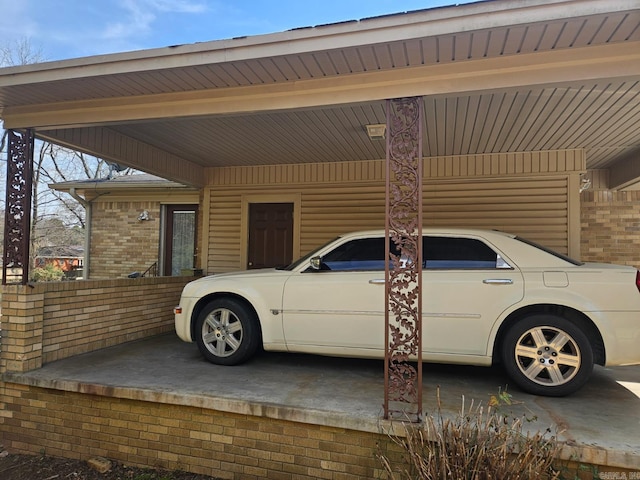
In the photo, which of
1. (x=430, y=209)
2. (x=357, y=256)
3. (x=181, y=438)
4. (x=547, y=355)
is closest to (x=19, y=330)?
(x=181, y=438)

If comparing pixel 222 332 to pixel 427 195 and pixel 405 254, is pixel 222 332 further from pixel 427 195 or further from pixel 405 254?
pixel 427 195

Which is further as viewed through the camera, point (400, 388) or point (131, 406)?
point (131, 406)

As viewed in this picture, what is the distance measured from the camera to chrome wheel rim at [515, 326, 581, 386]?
3.41 meters

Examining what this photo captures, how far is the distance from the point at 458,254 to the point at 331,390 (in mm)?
1745

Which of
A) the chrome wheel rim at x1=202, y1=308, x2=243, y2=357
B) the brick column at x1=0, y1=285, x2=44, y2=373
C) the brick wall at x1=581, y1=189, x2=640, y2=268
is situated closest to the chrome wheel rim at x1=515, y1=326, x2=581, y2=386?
the chrome wheel rim at x1=202, y1=308, x2=243, y2=357

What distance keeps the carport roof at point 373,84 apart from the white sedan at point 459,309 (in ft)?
4.80

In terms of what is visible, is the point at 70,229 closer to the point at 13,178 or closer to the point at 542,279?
the point at 13,178

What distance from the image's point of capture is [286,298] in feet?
13.5

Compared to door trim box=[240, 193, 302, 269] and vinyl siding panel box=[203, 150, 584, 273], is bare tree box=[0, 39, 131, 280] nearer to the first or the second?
vinyl siding panel box=[203, 150, 584, 273]

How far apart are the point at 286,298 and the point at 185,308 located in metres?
1.22

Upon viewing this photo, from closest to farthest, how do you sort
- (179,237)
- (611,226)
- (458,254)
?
(458,254)
(611,226)
(179,237)

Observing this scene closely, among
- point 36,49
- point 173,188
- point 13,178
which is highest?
point 36,49

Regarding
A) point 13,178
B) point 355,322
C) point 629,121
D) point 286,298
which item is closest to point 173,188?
point 13,178

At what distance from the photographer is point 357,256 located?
4160mm
